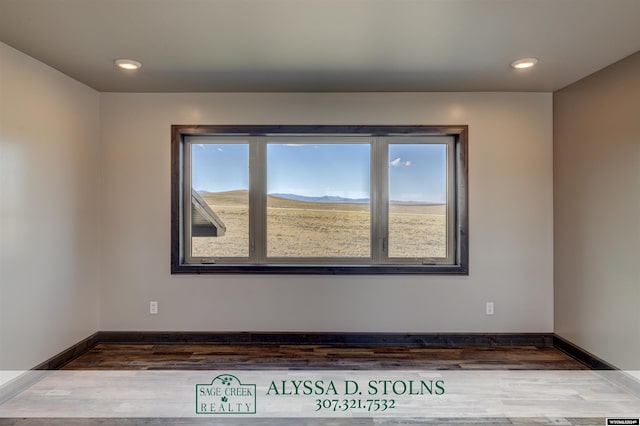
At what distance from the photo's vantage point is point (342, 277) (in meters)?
3.26

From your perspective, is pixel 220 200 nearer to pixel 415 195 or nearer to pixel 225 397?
pixel 225 397

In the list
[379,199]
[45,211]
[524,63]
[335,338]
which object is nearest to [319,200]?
[379,199]

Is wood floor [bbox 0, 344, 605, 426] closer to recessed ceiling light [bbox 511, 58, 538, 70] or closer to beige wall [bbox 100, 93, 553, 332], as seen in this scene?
beige wall [bbox 100, 93, 553, 332]

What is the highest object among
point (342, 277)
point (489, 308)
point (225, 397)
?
point (342, 277)

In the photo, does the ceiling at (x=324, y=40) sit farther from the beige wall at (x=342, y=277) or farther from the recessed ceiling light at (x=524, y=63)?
the beige wall at (x=342, y=277)

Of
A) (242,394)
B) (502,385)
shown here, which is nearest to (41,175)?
(242,394)

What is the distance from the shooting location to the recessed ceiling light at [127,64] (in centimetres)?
254

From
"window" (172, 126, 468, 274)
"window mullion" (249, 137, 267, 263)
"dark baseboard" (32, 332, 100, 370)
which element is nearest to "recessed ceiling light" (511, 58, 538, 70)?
"window" (172, 126, 468, 274)

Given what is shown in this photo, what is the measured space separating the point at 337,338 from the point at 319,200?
1.35 meters

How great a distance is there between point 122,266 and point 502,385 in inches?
135

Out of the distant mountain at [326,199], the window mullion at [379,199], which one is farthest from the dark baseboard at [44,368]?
the window mullion at [379,199]

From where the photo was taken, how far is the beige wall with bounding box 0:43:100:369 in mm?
2344

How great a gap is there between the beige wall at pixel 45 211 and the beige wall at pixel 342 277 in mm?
166

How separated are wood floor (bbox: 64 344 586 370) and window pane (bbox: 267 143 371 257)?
0.91 meters
